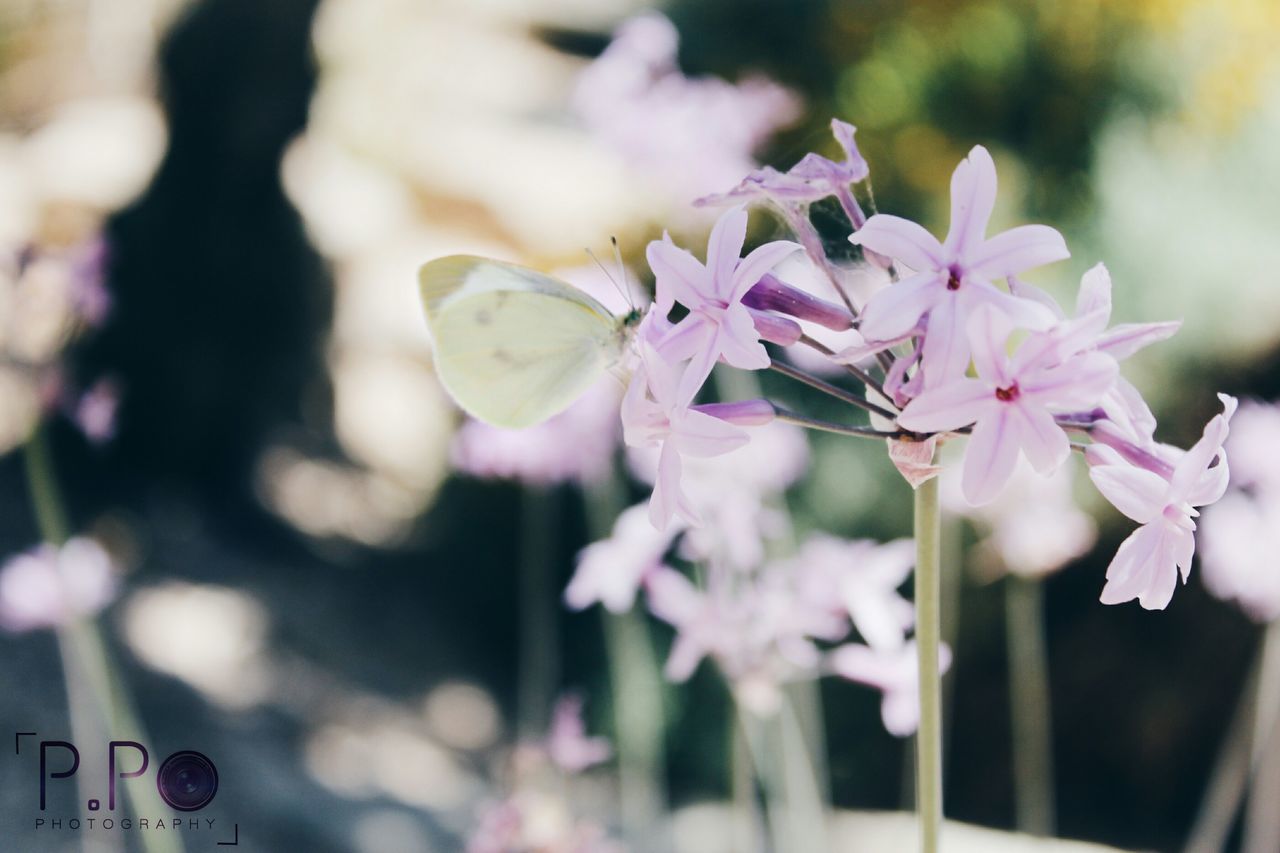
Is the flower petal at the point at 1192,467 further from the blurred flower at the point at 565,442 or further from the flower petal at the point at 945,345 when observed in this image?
the blurred flower at the point at 565,442

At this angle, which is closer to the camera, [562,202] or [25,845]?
[25,845]

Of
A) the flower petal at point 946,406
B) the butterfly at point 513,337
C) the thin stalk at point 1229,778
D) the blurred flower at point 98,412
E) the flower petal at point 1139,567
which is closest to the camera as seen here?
the flower petal at point 946,406

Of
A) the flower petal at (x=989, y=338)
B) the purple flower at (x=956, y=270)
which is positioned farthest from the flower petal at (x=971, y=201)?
the flower petal at (x=989, y=338)

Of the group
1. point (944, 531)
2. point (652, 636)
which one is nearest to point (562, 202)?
point (652, 636)

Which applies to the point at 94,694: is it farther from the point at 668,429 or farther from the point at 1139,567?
the point at 1139,567

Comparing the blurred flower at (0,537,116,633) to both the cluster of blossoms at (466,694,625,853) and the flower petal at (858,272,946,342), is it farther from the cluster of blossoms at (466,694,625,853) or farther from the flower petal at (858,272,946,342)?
the flower petal at (858,272,946,342)

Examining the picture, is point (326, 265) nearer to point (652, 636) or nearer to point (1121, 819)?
point (652, 636)
